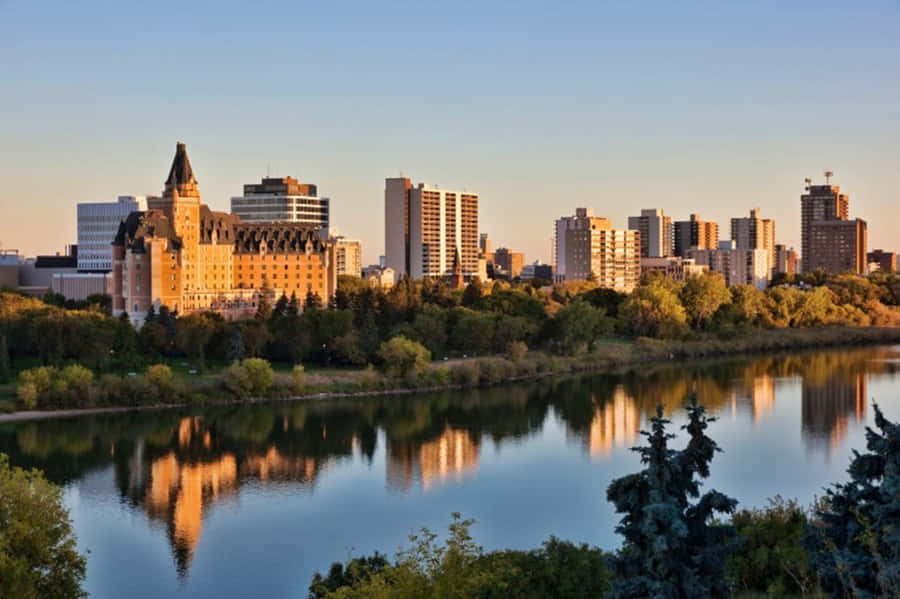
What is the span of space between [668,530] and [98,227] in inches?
2911

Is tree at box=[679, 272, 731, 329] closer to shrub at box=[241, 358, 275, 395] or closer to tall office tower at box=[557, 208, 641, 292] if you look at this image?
shrub at box=[241, 358, 275, 395]

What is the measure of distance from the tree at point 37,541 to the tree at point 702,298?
45.5 meters

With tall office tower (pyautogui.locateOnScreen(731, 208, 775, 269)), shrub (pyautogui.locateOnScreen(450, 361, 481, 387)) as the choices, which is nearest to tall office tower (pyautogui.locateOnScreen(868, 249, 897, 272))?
tall office tower (pyautogui.locateOnScreen(731, 208, 775, 269))

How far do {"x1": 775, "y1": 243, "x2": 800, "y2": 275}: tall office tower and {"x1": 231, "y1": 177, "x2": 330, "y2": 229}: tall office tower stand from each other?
229 ft

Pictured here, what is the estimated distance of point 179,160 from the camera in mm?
60250

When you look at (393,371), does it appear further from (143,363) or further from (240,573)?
(240,573)

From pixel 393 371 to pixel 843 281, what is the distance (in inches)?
1628

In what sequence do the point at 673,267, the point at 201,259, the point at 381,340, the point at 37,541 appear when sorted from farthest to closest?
1. the point at 673,267
2. the point at 201,259
3. the point at 381,340
4. the point at 37,541

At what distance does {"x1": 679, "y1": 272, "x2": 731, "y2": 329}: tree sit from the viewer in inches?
2213

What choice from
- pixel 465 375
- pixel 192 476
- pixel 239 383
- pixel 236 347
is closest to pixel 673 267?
pixel 465 375

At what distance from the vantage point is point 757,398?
3578 cm

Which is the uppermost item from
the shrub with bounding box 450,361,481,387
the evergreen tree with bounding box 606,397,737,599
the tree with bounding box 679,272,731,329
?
the tree with bounding box 679,272,731,329

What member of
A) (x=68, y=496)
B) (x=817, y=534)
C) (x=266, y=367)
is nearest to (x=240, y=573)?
(x=68, y=496)

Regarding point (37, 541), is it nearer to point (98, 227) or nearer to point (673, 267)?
point (98, 227)
